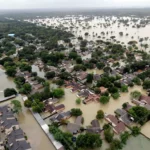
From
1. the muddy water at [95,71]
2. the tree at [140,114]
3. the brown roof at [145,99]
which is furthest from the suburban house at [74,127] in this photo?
the muddy water at [95,71]

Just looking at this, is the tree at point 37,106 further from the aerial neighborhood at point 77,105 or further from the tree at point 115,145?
the tree at point 115,145

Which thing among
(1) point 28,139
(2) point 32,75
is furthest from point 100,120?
(2) point 32,75

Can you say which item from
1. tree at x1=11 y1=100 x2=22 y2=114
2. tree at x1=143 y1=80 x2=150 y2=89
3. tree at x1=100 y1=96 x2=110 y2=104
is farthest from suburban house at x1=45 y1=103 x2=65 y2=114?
tree at x1=143 y1=80 x2=150 y2=89

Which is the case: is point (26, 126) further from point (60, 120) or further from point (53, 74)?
point (53, 74)

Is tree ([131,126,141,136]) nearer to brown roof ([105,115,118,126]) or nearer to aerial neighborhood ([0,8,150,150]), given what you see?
aerial neighborhood ([0,8,150,150])

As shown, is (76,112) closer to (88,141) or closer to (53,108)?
(53,108)
